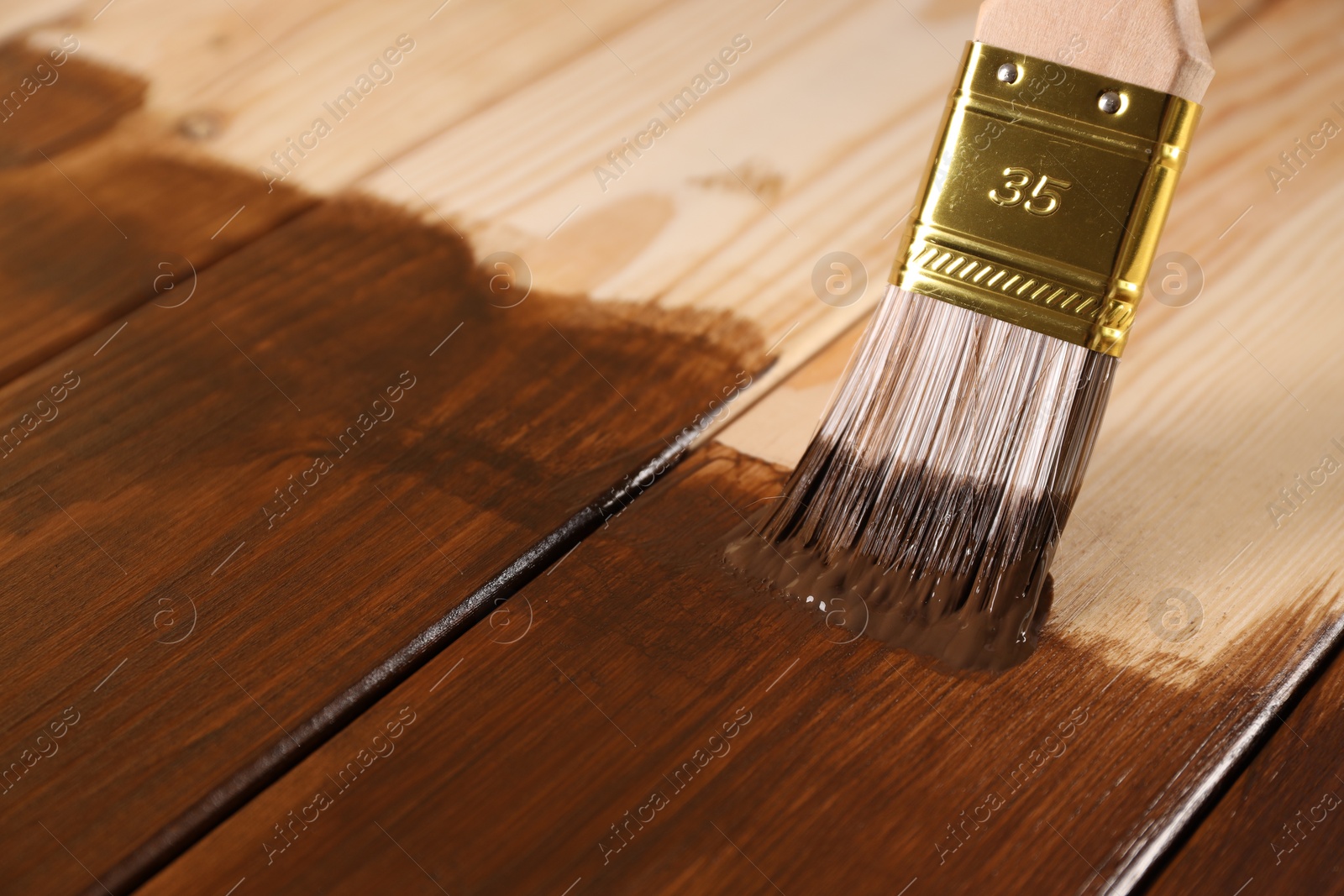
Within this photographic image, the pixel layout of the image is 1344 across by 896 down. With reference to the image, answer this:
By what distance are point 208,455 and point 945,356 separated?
2.02 feet

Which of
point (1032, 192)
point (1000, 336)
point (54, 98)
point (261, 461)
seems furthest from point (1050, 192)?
point (54, 98)

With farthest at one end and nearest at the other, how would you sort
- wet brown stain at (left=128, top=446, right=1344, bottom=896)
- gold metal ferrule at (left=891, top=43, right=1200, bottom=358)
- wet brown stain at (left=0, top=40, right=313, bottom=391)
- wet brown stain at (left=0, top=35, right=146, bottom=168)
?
wet brown stain at (left=0, top=35, right=146, bottom=168)
wet brown stain at (left=0, top=40, right=313, bottom=391)
gold metal ferrule at (left=891, top=43, right=1200, bottom=358)
wet brown stain at (left=128, top=446, right=1344, bottom=896)

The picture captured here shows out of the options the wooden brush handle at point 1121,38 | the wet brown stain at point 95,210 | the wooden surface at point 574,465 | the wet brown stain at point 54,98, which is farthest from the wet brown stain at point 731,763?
the wet brown stain at point 54,98

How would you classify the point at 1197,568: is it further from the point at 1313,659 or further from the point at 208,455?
the point at 208,455

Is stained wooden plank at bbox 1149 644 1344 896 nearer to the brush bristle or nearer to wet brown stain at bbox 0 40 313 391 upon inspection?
the brush bristle

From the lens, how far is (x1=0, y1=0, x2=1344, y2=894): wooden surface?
2.58ft

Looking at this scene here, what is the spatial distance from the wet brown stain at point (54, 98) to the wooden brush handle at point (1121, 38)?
99 centimetres

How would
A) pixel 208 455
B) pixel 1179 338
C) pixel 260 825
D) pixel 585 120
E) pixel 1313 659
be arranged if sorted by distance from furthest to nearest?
pixel 585 120 < pixel 1179 338 < pixel 208 455 < pixel 1313 659 < pixel 260 825

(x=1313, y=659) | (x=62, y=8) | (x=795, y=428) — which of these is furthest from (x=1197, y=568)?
→ (x=62, y=8)

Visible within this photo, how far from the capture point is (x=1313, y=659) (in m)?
0.88

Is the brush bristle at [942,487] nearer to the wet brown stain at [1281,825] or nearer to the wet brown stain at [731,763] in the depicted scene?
the wet brown stain at [731,763]

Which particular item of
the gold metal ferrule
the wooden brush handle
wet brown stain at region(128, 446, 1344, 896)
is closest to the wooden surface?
wet brown stain at region(128, 446, 1344, 896)

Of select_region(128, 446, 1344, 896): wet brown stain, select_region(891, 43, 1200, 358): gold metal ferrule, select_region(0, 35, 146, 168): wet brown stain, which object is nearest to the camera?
select_region(128, 446, 1344, 896): wet brown stain

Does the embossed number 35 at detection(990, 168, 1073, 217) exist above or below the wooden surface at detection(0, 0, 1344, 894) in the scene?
above
